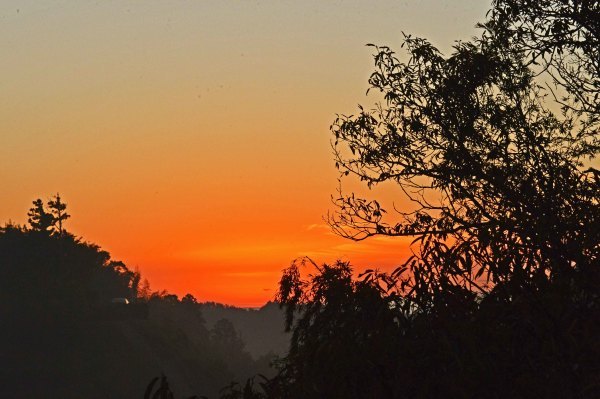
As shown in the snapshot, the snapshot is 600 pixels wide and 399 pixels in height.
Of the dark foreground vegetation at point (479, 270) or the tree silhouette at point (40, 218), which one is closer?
the dark foreground vegetation at point (479, 270)

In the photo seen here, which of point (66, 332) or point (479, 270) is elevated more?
point (66, 332)

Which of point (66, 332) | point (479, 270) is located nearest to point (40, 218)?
point (66, 332)

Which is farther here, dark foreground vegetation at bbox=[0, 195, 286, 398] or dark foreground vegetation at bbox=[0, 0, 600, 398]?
dark foreground vegetation at bbox=[0, 195, 286, 398]

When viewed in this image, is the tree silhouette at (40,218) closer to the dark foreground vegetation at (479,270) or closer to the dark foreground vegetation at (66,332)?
the dark foreground vegetation at (66,332)

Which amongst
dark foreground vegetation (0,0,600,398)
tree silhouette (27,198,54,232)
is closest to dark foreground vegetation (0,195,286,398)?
tree silhouette (27,198,54,232)

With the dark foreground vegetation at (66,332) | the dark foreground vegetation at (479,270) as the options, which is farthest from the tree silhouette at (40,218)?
the dark foreground vegetation at (479,270)

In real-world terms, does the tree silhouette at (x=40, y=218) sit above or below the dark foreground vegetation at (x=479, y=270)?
above

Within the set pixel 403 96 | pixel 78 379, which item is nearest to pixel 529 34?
pixel 403 96

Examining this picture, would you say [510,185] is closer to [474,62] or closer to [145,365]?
[474,62]

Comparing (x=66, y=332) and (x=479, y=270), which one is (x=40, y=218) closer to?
(x=66, y=332)

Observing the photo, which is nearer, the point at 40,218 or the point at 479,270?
the point at 479,270

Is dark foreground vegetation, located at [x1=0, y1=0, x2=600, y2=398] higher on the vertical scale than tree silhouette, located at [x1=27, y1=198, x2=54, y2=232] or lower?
lower

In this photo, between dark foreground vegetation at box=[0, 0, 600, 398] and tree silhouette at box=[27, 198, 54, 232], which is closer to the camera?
dark foreground vegetation at box=[0, 0, 600, 398]

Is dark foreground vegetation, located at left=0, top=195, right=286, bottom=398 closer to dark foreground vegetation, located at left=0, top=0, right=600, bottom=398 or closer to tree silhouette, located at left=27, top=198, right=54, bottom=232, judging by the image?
tree silhouette, located at left=27, top=198, right=54, bottom=232
